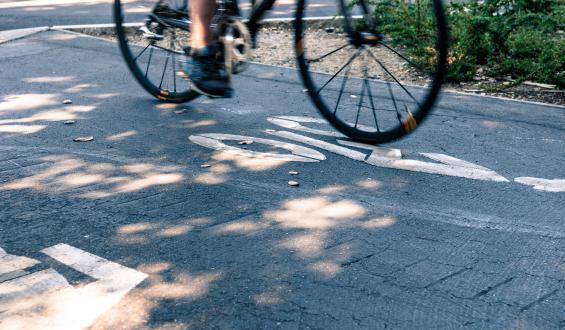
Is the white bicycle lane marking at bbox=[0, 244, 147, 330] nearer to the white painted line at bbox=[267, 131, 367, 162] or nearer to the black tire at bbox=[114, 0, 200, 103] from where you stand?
the white painted line at bbox=[267, 131, 367, 162]

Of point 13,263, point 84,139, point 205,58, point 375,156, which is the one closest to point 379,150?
point 375,156

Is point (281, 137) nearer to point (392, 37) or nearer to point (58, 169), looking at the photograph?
point (58, 169)

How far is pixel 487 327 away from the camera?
8.87ft

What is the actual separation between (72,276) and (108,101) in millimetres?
2839

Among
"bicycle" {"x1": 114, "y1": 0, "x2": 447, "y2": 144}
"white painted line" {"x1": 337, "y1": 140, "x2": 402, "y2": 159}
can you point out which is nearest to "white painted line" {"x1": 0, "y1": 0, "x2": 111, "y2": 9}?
"bicycle" {"x1": 114, "y1": 0, "x2": 447, "y2": 144}

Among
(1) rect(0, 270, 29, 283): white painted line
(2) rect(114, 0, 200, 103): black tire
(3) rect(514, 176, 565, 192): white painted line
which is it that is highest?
(2) rect(114, 0, 200, 103): black tire

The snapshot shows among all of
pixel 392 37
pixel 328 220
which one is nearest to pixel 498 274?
pixel 328 220

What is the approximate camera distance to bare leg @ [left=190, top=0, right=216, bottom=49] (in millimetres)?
4641

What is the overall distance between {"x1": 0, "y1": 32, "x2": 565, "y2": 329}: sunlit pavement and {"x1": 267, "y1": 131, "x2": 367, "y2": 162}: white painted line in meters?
0.02

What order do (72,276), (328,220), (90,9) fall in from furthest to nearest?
(90,9) < (328,220) < (72,276)

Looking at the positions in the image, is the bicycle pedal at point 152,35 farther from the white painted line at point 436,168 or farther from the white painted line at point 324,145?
the white painted line at point 436,168

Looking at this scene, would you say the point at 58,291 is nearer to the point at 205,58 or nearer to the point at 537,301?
the point at 537,301

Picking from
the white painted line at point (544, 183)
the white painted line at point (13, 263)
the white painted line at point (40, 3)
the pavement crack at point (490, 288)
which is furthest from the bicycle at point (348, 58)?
the white painted line at point (40, 3)

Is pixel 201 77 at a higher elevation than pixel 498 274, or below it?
higher
